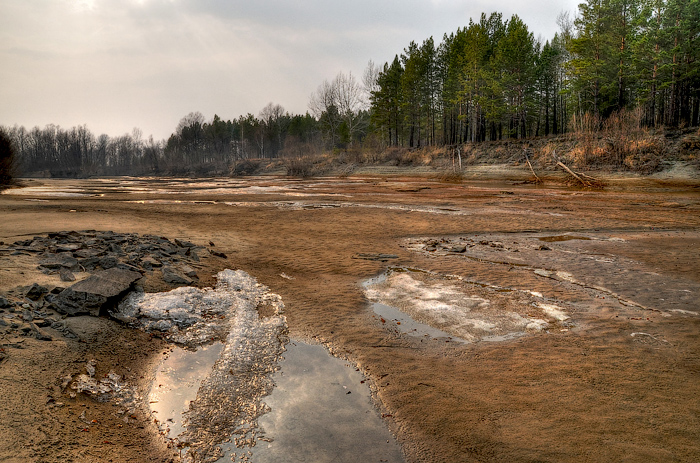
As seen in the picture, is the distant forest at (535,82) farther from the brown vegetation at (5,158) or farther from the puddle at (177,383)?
the puddle at (177,383)

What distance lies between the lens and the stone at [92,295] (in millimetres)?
5156

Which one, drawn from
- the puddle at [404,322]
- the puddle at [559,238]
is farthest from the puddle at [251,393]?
the puddle at [559,238]

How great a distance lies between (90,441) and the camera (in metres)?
3.10

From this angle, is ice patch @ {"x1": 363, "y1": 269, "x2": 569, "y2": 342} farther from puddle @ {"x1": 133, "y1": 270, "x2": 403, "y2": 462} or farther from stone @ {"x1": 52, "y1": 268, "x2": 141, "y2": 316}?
stone @ {"x1": 52, "y1": 268, "x2": 141, "y2": 316}

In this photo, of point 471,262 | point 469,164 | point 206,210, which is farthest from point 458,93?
point 471,262

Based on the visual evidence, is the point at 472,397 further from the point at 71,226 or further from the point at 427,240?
the point at 71,226

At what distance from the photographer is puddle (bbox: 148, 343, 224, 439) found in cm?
355

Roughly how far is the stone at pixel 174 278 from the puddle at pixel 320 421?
3439 millimetres

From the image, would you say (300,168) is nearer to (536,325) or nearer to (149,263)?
(149,263)

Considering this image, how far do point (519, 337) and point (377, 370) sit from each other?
2.12m

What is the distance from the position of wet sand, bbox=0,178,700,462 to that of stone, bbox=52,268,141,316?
270 millimetres

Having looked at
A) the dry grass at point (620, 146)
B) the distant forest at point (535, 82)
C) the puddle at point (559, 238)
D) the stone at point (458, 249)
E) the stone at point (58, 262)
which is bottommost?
the stone at point (458, 249)

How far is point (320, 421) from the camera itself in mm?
3547

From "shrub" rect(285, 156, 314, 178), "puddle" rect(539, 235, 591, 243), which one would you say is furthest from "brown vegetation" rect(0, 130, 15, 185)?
"puddle" rect(539, 235, 591, 243)
